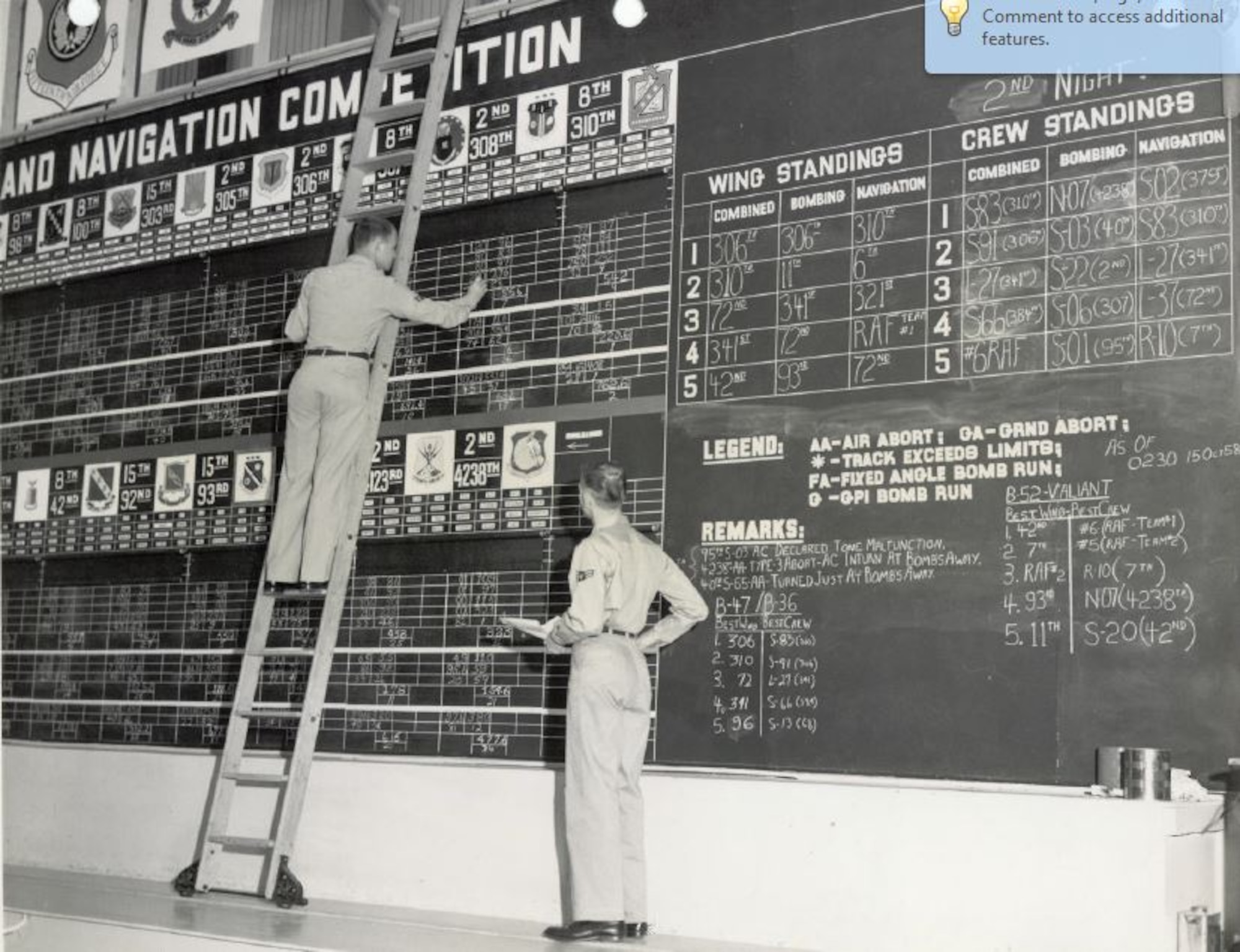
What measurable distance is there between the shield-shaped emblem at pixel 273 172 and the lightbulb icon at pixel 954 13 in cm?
289

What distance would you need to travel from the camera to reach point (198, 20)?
22.3 ft

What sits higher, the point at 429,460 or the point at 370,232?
the point at 370,232

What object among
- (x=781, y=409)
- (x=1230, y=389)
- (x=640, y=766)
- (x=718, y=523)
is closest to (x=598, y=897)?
(x=640, y=766)

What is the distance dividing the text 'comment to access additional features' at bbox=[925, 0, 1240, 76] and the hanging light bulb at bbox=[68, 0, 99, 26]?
416 cm

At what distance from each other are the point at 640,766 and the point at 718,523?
2.81 ft

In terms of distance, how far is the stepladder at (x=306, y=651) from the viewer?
5484 mm

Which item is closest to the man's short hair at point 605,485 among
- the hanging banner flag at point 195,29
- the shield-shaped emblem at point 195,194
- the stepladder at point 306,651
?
the stepladder at point 306,651

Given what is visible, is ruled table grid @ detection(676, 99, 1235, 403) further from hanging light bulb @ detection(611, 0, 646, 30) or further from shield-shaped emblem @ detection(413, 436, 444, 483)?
shield-shaped emblem @ detection(413, 436, 444, 483)

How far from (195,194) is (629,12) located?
226 cm

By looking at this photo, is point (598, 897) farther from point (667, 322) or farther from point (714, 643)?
point (667, 322)

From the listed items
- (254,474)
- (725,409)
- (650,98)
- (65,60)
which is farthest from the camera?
(65,60)

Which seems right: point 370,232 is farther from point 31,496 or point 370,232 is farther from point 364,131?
point 31,496

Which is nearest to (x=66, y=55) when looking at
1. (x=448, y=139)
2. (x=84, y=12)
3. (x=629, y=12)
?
→ (x=84, y=12)

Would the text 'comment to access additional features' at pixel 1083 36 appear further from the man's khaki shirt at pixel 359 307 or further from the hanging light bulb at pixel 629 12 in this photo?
the man's khaki shirt at pixel 359 307
